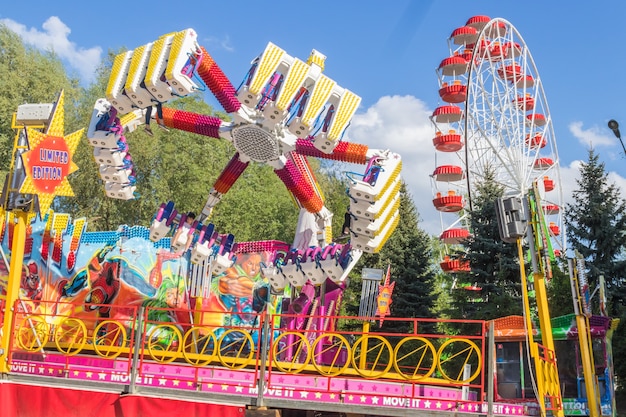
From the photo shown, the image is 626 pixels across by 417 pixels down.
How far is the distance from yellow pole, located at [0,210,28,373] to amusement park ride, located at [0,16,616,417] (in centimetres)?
2

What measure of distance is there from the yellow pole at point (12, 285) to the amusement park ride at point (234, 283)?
0.02m

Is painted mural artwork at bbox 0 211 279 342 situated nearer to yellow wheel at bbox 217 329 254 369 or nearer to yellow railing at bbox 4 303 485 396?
yellow railing at bbox 4 303 485 396

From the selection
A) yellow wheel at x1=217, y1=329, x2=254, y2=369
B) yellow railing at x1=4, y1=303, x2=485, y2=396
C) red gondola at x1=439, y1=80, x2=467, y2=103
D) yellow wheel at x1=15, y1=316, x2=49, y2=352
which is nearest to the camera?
yellow railing at x1=4, y1=303, x2=485, y2=396

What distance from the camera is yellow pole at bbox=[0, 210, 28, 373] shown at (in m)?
9.80

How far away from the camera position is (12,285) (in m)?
10.1

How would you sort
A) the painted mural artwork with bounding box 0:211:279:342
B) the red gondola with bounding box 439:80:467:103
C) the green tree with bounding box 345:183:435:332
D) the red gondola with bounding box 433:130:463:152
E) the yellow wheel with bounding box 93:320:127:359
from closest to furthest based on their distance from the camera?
the yellow wheel with bounding box 93:320:127:359
the painted mural artwork with bounding box 0:211:279:342
the green tree with bounding box 345:183:435:332
the red gondola with bounding box 433:130:463:152
the red gondola with bounding box 439:80:467:103

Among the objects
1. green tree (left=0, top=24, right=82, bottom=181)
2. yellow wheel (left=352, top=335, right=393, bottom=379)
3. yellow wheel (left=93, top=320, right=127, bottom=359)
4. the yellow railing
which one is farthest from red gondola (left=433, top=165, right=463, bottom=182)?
yellow wheel (left=93, top=320, right=127, bottom=359)

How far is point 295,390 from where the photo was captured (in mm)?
8695

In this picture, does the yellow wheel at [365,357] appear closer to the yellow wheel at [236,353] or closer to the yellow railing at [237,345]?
the yellow railing at [237,345]

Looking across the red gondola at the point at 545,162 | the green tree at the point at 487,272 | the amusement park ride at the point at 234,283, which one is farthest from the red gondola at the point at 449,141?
the amusement park ride at the point at 234,283

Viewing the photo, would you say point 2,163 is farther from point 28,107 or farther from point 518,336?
point 518,336

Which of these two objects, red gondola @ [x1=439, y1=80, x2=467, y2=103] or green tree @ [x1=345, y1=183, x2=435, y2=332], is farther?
red gondola @ [x1=439, y1=80, x2=467, y2=103]

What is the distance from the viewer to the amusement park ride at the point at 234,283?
29.3 ft

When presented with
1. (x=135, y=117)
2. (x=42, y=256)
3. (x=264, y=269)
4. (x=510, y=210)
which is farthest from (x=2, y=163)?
(x=510, y=210)
